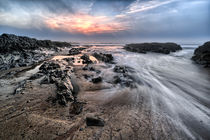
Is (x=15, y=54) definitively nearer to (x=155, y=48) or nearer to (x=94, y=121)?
(x=94, y=121)

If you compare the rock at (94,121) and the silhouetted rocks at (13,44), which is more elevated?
the silhouetted rocks at (13,44)

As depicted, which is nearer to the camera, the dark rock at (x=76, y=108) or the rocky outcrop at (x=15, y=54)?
the dark rock at (x=76, y=108)

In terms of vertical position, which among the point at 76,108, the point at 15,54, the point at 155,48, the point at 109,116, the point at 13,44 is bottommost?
the point at 109,116

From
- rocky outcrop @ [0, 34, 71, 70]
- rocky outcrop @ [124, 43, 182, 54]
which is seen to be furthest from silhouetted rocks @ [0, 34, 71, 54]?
rocky outcrop @ [124, 43, 182, 54]

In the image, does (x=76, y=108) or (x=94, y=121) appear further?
(x=76, y=108)

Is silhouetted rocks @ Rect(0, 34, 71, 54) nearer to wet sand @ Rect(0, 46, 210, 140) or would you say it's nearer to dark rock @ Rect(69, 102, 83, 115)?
wet sand @ Rect(0, 46, 210, 140)

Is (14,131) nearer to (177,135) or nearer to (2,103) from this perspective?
(2,103)

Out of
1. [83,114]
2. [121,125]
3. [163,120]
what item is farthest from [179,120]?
[83,114]

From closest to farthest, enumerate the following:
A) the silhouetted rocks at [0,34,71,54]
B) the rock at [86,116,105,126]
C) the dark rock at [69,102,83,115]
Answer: the rock at [86,116,105,126], the dark rock at [69,102,83,115], the silhouetted rocks at [0,34,71,54]

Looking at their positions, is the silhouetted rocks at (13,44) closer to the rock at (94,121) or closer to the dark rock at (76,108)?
the dark rock at (76,108)

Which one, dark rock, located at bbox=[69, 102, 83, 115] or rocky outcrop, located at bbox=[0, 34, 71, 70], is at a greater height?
rocky outcrop, located at bbox=[0, 34, 71, 70]

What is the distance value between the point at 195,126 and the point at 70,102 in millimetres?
4579

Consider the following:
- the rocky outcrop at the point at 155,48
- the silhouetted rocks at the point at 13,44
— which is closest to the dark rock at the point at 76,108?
the silhouetted rocks at the point at 13,44

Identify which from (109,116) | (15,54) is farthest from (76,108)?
(15,54)
